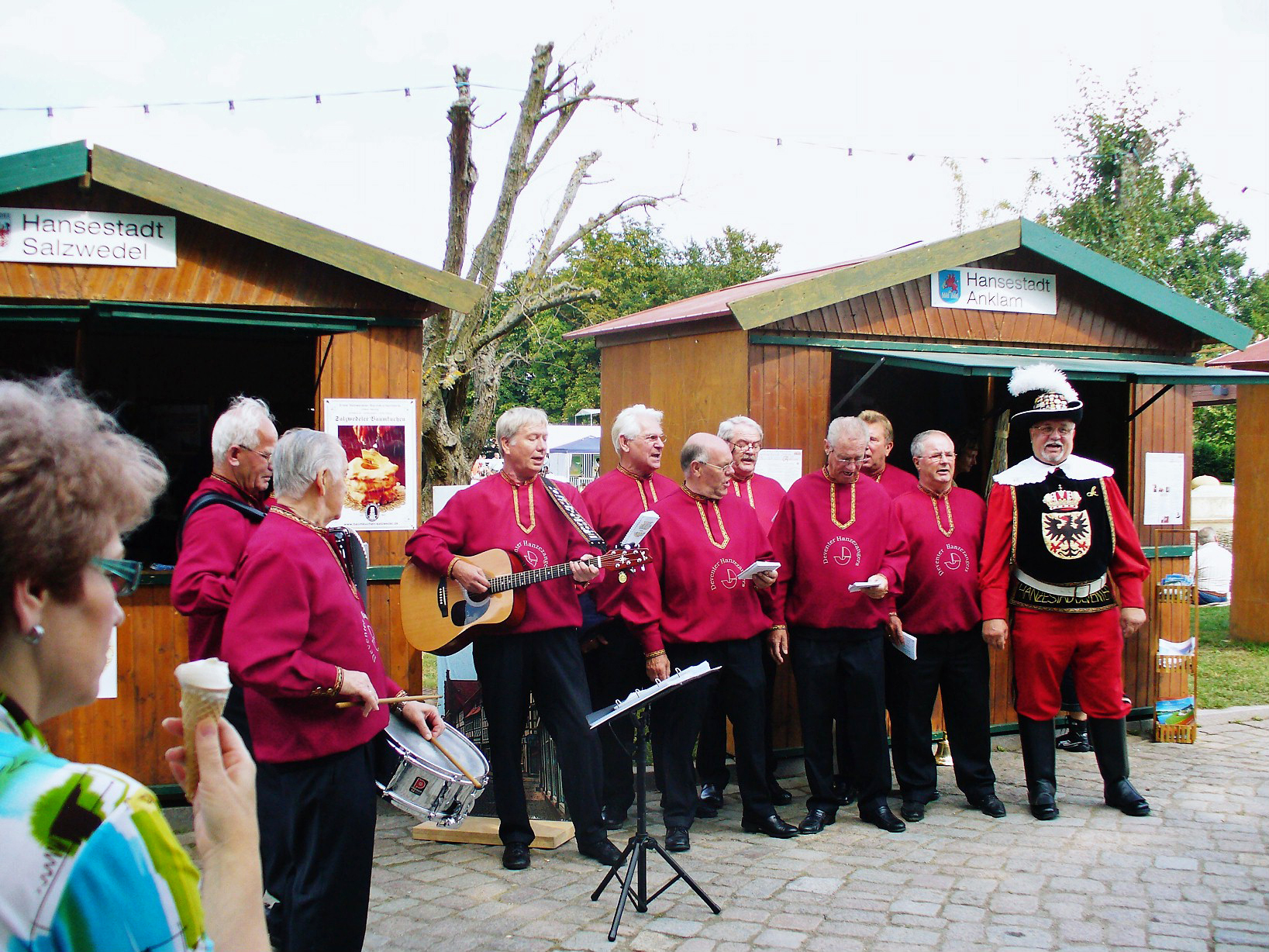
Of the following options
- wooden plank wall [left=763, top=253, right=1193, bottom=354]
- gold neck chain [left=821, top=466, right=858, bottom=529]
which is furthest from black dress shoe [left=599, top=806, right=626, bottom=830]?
wooden plank wall [left=763, top=253, right=1193, bottom=354]

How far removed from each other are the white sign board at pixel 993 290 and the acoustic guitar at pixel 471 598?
3558 mm

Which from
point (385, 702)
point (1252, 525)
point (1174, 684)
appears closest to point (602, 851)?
point (385, 702)

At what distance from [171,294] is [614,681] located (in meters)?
3.19

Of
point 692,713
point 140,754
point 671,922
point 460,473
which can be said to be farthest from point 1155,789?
point 460,473

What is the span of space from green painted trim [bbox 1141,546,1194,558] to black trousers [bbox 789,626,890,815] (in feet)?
10.3

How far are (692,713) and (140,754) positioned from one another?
301cm

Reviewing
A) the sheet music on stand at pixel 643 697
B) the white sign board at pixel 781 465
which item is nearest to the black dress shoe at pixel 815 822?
the sheet music on stand at pixel 643 697

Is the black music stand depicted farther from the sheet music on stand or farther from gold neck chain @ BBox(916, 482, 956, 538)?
gold neck chain @ BBox(916, 482, 956, 538)

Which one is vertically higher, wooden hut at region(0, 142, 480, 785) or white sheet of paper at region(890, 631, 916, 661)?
wooden hut at region(0, 142, 480, 785)

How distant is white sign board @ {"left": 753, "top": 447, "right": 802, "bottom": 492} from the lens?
696cm

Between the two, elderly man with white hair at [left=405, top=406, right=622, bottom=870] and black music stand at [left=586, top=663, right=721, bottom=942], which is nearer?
black music stand at [left=586, top=663, right=721, bottom=942]

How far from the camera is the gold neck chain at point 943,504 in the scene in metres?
6.30

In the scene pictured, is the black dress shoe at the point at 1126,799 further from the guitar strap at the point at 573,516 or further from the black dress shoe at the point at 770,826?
the guitar strap at the point at 573,516

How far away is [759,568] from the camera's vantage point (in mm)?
5379
